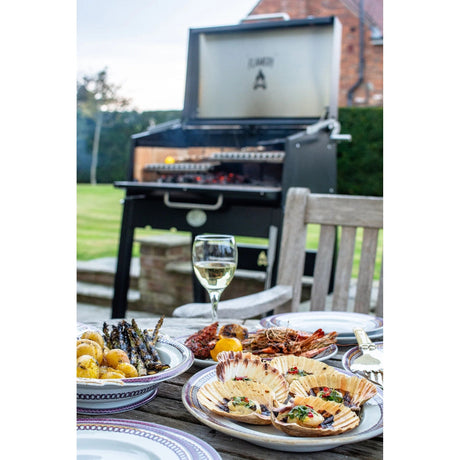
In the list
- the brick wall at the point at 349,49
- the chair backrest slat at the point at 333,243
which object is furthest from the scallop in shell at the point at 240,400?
the brick wall at the point at 349,49

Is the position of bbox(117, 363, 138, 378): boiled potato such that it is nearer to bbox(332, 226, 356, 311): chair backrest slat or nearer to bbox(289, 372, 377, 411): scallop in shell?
bbox(289, 372, 377, 411): scallop in shell

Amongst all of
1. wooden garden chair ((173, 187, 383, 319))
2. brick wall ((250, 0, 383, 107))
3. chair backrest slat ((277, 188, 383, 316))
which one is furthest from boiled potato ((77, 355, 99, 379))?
brick wall ((250, 0, 383, 107))

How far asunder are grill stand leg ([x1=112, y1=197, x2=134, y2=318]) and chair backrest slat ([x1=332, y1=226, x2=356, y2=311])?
6.14 ft

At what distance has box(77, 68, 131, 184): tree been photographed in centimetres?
1052

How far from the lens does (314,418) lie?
0.58 m

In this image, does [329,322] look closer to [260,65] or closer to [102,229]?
[260,65]

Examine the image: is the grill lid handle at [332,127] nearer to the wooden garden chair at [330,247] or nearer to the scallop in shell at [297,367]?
the wooden garden chair at [330,247]

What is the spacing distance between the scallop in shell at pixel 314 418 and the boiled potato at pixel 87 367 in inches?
9.5

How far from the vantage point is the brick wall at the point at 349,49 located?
33.4 ft

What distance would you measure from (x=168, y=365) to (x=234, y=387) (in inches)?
6.2

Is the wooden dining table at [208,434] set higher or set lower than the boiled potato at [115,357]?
lower

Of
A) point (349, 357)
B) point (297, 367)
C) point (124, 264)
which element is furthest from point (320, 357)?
point (124, 264)

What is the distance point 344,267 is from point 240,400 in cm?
115
